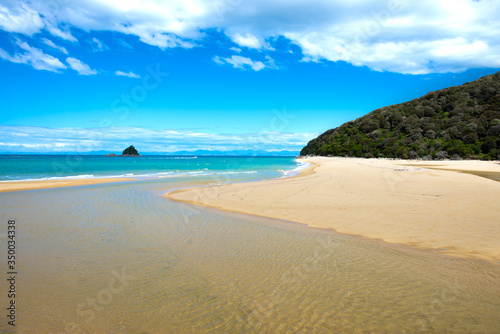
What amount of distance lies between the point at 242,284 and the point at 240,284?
1.5 inches

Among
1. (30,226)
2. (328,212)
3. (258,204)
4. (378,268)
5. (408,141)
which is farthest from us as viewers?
(408,141)

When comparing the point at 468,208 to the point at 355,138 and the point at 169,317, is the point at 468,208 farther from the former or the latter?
the point at 355,138

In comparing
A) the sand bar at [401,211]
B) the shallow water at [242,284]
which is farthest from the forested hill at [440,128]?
the shallow water at [242,284]

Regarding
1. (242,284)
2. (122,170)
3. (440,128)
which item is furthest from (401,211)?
(440,128)

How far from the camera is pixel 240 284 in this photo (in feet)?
16.2

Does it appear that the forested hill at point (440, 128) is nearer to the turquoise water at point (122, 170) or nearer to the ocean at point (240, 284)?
the turquoise water at point (122, 170)

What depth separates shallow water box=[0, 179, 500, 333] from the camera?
148 inches

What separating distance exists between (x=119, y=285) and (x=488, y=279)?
6.94m

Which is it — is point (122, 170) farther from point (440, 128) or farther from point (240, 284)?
point (440, 128)

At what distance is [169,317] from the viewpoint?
3.92m

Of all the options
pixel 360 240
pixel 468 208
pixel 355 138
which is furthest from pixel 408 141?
pixel 360 240

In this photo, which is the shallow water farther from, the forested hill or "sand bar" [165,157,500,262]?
the forested hill

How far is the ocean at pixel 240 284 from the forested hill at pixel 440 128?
57.4m

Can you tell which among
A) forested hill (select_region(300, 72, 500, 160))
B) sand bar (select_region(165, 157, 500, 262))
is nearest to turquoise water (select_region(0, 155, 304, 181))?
sand bar (select_region(165, 157, 500, 262))
